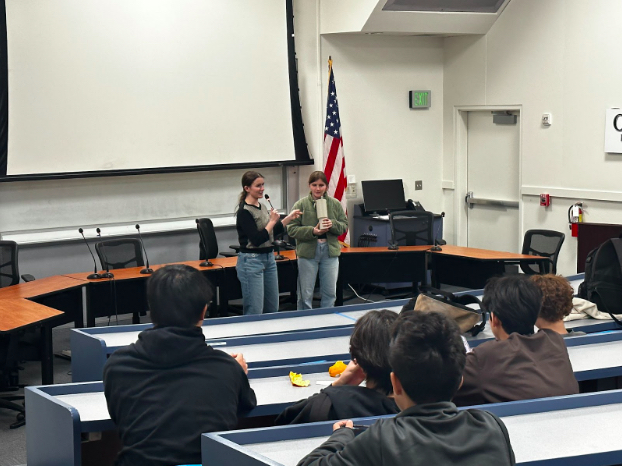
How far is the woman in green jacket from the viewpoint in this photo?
6.56 metres

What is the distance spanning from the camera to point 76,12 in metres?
7.49

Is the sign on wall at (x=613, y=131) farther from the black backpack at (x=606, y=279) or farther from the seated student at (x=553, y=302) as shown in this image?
the seated student at (x=553, y=302)

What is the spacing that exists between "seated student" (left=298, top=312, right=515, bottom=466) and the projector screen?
6223 millimetres

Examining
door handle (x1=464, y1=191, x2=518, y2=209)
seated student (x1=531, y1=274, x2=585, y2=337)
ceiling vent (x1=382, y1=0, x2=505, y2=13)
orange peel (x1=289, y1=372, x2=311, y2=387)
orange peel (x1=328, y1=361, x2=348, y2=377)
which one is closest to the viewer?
orange peel (x1=289, y1=372, x2=311, y2=387)

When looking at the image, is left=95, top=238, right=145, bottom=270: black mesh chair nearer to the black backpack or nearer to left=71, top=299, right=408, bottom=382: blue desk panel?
left=71, top=299, right=408, bottom=382: blue desk panel

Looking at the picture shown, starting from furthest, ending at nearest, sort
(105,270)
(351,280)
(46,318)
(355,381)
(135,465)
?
(351,280)
(105,270)
(46,318)
(355,381)
(135,465)

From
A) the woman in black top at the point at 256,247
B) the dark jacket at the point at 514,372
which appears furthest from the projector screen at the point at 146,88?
the dark jacket at the point at 514,372

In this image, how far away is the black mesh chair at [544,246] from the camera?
717 centimetres

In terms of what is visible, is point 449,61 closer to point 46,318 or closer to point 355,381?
point 46,318

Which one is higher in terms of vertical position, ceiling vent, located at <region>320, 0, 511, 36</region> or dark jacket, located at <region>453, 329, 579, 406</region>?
ceiling vent, located at <region>320, 0, 511, 36</region>

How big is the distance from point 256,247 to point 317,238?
652 millimetres

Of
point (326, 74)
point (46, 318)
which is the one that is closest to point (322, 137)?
point (326, 74)

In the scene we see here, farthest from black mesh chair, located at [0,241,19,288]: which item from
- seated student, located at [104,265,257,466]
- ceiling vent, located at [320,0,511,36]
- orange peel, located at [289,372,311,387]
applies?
ceiling vent, located at [320,0,511,36]

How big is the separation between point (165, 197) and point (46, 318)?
3.28 meters
